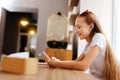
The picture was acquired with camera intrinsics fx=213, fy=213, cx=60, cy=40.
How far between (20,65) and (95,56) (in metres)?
0.80

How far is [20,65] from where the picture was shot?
96 cm

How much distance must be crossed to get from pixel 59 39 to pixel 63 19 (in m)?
0.61

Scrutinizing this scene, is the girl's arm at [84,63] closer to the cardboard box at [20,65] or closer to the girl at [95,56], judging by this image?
the girl at [95,56]

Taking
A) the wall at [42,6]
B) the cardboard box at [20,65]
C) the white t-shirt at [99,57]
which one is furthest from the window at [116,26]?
the wall at [42,6]

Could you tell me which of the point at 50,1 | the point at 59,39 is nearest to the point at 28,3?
the point at 50,1

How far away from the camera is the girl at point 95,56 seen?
5.24 feet

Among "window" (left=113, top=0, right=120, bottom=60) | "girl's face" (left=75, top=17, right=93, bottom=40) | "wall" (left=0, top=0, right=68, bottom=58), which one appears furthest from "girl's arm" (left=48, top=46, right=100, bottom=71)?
"wall" (left=0, top=0, right=68, bottom=58)

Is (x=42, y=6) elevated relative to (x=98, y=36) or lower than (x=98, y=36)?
elevated

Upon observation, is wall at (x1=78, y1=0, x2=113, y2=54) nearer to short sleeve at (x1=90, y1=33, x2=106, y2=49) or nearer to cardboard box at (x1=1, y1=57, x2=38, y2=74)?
short sleeve at (x1=90, y1=33, x2=106, y2=49)

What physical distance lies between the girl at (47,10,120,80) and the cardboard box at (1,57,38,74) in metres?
0.64

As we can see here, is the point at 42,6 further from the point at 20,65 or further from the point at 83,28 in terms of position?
the point at 20,65

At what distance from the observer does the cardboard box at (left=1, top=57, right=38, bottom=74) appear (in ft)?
3.13

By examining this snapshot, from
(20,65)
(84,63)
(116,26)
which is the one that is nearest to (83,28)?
(84,63)

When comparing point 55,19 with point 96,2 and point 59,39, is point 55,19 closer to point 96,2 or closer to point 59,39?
point 59,39
